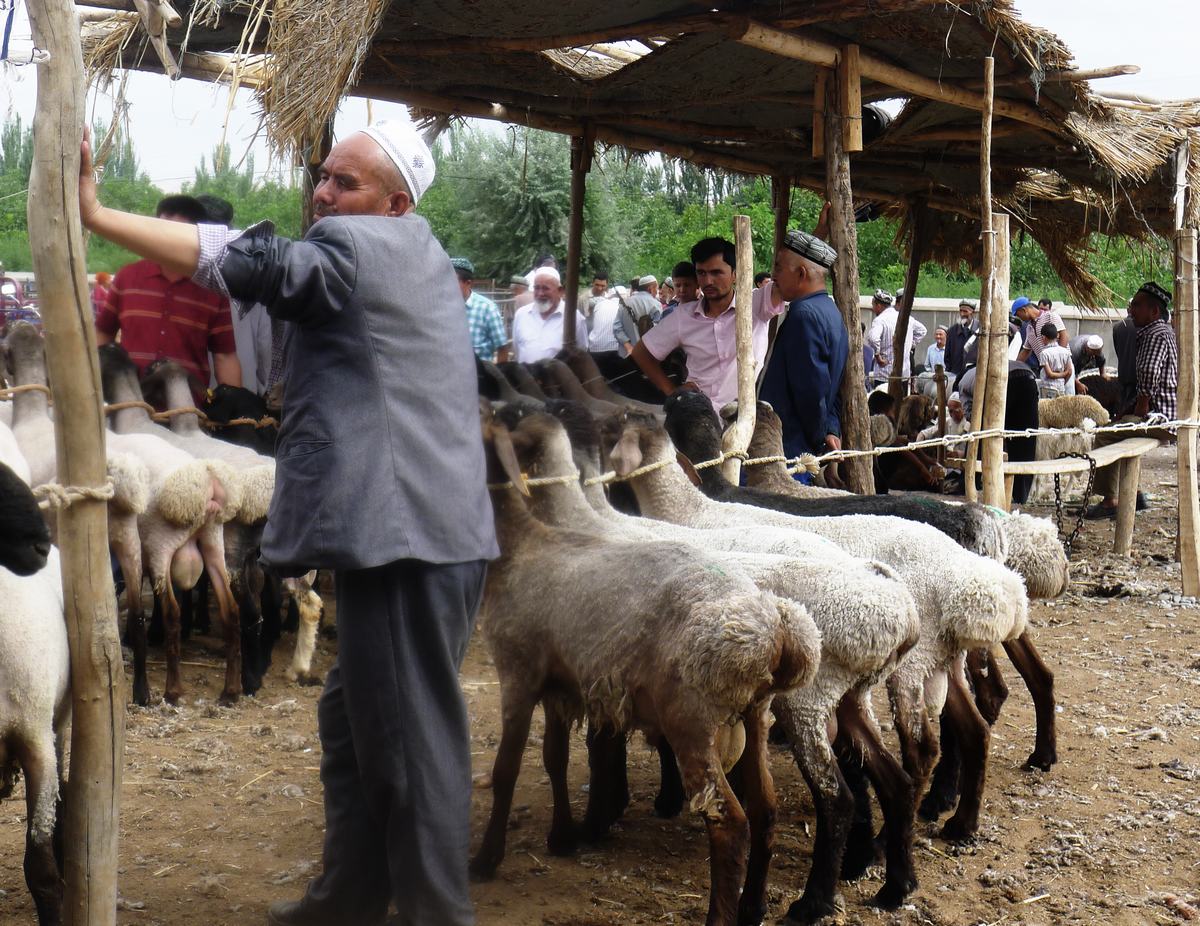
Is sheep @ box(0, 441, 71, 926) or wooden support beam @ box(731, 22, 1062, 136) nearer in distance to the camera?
sheep @ box(0, 441, 71, 926)

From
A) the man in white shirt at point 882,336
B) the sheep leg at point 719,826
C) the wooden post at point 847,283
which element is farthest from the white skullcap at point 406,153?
the man in white shirt at point 882,336

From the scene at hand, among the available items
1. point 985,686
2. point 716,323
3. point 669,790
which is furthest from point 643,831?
point 716,323

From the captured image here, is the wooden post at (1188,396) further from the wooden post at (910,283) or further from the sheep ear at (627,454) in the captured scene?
the sheep ear at (627,454)

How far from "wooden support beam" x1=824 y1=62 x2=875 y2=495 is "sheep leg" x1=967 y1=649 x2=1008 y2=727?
168cm

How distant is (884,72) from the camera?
7.29 m

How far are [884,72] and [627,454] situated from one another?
11.4 feet

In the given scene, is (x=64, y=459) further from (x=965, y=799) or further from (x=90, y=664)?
(x=965, y=799)

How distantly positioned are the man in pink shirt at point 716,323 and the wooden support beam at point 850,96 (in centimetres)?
92

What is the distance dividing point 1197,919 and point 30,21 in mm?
4226

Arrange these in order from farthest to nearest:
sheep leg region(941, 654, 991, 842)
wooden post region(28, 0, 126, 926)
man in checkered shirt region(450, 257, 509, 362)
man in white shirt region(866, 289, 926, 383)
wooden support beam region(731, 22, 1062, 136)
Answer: man in white shirt region(866, 289, 926, 383), man in checkered shirt region(450, 257, 509, 362), wooden support beam region(731, 22, 1062, 136), sheep leg region(941, 654, 991, 842), wooden post region(28, 0, 126, 926)

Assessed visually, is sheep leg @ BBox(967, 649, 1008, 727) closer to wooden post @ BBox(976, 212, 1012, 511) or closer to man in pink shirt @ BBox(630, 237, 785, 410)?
wooden post @ BBox(976, 212, 1012, 511)

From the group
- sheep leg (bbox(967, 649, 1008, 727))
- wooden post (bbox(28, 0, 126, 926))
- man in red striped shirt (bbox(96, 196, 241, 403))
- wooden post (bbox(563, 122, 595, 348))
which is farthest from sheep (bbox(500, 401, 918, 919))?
wooden post (bbox(563, 122, 595, 348))

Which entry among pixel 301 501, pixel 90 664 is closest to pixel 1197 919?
pixel 301 501

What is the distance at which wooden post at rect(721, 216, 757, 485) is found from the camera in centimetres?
587
